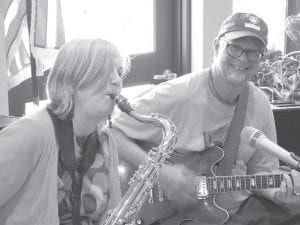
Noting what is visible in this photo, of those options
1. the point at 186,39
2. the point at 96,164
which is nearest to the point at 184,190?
the point at 96,164

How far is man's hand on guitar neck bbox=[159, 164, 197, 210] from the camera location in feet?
6.72

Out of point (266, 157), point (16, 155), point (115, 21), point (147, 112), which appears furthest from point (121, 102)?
point (115, 21)

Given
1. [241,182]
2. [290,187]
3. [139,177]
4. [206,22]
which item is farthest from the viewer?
[206,22]

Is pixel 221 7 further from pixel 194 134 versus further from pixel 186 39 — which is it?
pixel 194 134

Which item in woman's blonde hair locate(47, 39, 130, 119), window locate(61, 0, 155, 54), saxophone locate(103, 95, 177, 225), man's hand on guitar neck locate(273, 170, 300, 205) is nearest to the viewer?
woman's blonde hair locate(47, 39, 130, 119)

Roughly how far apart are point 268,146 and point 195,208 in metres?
0.79

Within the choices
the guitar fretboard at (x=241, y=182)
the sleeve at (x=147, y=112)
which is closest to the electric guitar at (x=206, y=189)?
the guitar fretboard at (x=241, y=182)

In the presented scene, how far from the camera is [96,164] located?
1.54 metres

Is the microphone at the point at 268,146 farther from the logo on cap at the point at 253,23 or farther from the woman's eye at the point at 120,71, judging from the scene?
the logo on cap at the point at 253,23

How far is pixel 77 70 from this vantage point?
1397 millimetres

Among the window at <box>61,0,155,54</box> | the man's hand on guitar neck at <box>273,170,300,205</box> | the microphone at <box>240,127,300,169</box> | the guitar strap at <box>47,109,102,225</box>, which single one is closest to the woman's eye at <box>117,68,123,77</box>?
the guitar strap at <box>47,109,102,225</box>

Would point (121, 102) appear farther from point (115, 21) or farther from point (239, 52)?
point (115, 21)

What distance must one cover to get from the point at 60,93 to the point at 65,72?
2.5 inches

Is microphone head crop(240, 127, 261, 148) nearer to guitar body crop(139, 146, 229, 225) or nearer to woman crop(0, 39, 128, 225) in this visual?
woman crop(0, 39, 128, 225)
